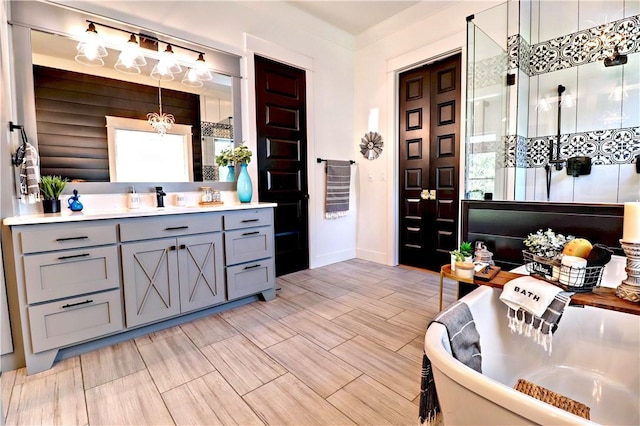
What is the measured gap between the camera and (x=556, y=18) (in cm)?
271

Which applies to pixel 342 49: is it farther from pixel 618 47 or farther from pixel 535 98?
pixel 618 47

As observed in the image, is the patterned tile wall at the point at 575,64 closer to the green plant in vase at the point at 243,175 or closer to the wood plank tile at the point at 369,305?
the wood plank tile at the point at 369,305

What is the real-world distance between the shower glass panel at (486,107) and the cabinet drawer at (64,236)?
284cm

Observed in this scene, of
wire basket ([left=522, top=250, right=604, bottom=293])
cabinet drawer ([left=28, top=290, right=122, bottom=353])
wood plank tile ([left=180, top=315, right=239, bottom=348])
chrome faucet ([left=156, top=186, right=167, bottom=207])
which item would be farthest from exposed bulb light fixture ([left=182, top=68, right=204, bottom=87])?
wire basket ([left=522, top=250, right=604, bottom=293])

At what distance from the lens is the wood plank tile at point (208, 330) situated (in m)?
2.09

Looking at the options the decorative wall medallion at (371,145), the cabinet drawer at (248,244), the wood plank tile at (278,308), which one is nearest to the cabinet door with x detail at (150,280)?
the cabinet drawer at (248,244)

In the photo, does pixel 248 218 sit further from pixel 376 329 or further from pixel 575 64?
pixel 575 64

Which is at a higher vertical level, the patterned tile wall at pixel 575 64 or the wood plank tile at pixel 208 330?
the patterned tile wall at pixel 575 64

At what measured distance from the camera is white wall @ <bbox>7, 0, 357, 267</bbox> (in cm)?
262

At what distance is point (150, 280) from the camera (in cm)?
210

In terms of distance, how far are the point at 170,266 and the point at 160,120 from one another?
4.38 feet

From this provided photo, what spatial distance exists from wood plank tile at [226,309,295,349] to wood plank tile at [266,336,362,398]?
9 centimetres

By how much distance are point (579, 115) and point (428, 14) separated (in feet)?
6.26

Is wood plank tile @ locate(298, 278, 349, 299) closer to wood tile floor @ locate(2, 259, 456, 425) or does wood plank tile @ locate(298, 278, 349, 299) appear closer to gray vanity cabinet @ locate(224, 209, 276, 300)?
wood tile floor @ locate(2, 259, 456, 425)
